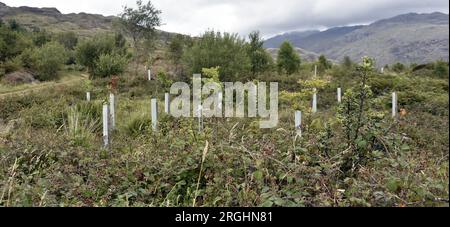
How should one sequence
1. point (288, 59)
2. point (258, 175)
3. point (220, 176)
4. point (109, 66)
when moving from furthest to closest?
point (288, 59)
point (109, 66)
point (220, 176)
point (258, 175)

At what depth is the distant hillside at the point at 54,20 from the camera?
8878cm

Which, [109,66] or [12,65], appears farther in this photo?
[12,65]

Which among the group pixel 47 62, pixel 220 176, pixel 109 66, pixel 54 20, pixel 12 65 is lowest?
pixel 220 176

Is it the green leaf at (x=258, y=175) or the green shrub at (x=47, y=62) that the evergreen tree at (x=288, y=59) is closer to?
the green shrub at (x=47, y=62)

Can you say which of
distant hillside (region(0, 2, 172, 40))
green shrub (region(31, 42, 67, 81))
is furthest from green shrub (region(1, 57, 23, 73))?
distant hillside (region(0, 2, 172, 40))

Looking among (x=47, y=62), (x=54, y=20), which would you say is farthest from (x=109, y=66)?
(x=54, y=20)

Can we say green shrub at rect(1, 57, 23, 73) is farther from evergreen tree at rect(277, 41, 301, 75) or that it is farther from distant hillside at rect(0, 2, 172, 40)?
distant hillside at rect(0, 2, 172, 40)

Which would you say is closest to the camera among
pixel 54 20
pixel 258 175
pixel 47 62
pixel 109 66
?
pixel 258 175

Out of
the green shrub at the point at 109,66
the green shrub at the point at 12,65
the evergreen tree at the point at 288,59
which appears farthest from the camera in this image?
the evergreen tree at the point at 288,59

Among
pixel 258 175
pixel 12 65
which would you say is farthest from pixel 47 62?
pixel 258 175

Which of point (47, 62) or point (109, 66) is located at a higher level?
point (47, 62)

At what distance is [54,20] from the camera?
102625mm

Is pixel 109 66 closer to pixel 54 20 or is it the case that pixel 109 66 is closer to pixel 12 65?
pixel 12 65

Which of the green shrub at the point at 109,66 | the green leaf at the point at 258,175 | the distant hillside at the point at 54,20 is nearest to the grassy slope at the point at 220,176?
the green leaf at the point at 258,175
